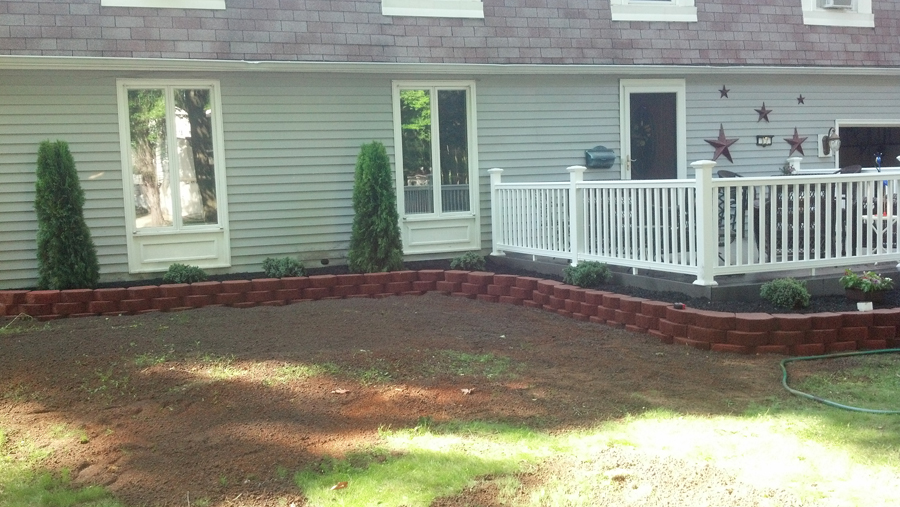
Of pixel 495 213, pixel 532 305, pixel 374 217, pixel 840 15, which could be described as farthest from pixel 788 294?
pixel 840 15

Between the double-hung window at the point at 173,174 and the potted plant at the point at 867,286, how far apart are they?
658 cm

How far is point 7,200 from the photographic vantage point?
9109 millimetres

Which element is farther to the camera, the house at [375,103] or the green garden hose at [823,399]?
the house at [375,103]

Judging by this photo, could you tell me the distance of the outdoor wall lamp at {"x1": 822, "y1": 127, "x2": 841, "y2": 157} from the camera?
1217cm

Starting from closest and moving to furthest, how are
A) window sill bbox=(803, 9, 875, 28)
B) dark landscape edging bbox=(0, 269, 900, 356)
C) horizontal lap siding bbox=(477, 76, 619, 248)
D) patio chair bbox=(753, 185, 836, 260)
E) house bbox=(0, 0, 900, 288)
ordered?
dark landscape edging bbox=(0, 269, 900, 356) → patio chair bbox=(753, 185, 836, 260) → house bbox=(0, 0, 900, 288) → horizontal lap siding bbox=(477, 76, 619, 248) → window sill bbox=(803, 9, 875, 28)

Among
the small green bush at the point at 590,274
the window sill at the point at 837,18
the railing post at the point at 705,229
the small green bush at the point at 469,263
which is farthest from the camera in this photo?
the window sill at the point at 837,18

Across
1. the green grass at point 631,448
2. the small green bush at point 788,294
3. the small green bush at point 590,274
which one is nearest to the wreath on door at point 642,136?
the small green bush at point 590,274

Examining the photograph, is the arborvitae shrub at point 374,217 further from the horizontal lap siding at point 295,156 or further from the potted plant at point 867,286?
the potted plant at point 867,286

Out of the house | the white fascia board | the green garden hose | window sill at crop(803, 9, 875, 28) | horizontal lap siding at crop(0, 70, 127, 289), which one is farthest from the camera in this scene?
window sill at crop(803, 9, 875, 28)

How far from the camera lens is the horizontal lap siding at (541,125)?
10945 millimetres

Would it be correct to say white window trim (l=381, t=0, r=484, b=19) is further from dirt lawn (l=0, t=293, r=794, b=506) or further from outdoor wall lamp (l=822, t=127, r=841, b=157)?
outdoor wall lamp (l=822, t=127, r=841, b=157)

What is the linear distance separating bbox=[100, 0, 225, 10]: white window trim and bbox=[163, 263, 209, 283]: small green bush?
2.89 meters

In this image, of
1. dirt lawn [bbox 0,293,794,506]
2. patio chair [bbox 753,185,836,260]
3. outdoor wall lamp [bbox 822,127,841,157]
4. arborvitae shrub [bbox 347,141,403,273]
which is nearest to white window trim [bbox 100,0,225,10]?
arborvitae shrub [bbox 347,141,403,273]

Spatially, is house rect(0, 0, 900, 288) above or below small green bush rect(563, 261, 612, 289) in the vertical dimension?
above
